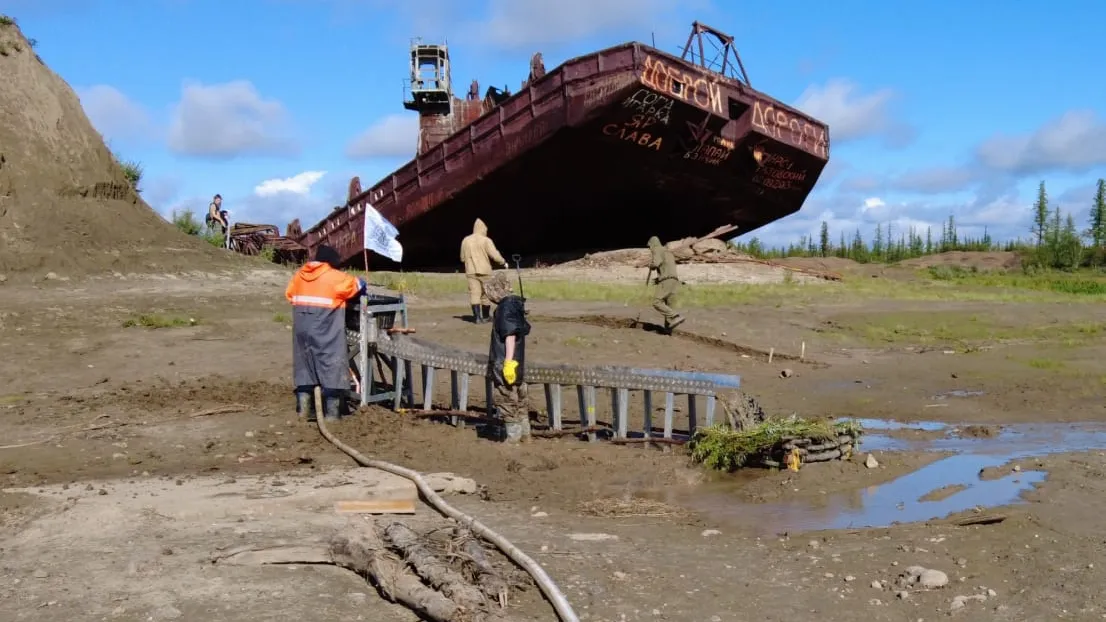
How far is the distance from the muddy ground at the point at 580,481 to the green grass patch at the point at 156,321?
31mm

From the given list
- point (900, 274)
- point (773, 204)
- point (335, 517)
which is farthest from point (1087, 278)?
point (335, 517)

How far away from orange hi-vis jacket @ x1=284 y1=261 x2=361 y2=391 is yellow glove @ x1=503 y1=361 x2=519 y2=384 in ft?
5.16

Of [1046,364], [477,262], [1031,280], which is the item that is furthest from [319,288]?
[1031,280]

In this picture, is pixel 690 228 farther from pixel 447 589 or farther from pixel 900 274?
pixel 447 589

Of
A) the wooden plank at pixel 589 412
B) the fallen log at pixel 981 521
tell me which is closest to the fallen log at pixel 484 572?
the fallen log at pixel 981 521

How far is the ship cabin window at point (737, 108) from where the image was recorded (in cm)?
2464

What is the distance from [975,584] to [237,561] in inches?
144

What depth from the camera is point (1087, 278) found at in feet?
102

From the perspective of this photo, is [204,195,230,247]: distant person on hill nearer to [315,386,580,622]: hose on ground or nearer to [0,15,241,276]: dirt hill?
[0,15,241,276]: dirt hill

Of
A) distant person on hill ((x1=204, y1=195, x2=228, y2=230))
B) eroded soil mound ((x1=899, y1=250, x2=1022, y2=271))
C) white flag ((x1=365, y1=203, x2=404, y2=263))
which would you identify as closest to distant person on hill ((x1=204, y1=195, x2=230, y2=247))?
distant person on hill ((x1=204, y1=195, x2=228, y2=230))

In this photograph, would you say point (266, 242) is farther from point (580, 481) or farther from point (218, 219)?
point (580, 481)

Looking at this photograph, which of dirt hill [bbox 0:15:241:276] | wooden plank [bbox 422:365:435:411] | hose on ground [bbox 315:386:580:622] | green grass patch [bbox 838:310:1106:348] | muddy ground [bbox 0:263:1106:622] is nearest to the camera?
hose on ground [bbox 315:386:580:622]

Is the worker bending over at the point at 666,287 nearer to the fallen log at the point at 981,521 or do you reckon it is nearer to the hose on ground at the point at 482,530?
the hose on ground at the point at 482,530

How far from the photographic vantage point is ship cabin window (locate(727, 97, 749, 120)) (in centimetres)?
2464
